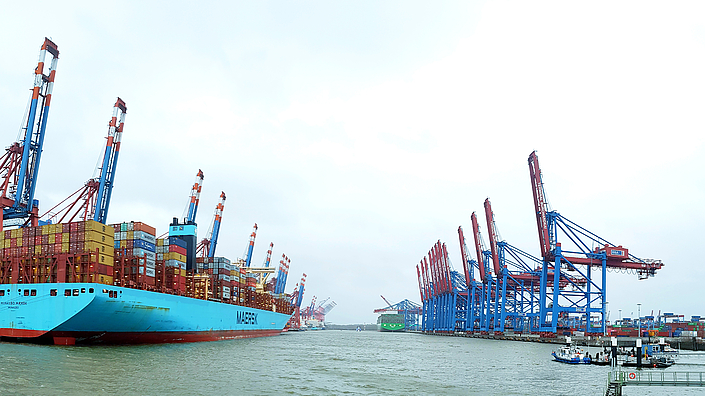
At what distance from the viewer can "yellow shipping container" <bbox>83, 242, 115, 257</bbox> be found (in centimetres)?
4422

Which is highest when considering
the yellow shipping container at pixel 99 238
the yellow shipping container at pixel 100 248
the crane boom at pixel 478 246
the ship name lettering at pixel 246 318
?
the crane boom at pixel 478 246

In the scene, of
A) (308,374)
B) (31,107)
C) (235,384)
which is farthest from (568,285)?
(31,107)

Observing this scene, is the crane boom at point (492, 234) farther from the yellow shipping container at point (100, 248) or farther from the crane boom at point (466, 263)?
the yellow shipping container at point (100, 248)

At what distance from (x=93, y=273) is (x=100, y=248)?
2.48 m

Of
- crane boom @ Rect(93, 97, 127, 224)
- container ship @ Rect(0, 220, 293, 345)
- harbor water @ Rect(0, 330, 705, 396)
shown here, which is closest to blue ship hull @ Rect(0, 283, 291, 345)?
container ship @ Rect(0, 220, 293, 345)

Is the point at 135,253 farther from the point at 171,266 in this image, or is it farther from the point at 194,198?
the point at 194,198

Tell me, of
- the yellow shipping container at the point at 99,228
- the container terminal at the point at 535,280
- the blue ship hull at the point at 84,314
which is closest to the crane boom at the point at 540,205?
the container terminal at the point at 535,280

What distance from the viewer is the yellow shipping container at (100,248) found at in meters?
44.2

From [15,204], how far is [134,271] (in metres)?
14.8

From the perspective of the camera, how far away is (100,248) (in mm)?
45094

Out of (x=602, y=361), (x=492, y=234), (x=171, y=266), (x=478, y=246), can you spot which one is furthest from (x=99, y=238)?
(x=478, y=246)

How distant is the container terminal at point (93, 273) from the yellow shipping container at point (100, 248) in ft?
0.27

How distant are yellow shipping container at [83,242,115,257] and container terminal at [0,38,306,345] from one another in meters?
0.08

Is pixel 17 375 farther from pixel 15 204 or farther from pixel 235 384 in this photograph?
pixel 15 204
